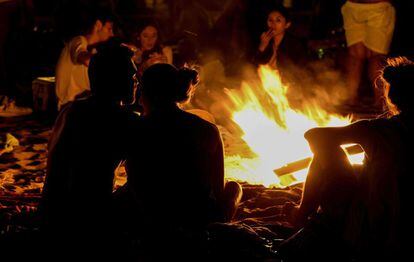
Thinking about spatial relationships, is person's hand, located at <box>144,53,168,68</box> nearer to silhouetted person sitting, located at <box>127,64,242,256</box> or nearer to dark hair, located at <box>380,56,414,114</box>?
silhouetted person sitting, located at <box>127,64,242,256</box>

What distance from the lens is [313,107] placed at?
32.6 ft

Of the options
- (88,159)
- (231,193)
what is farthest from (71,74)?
(88,159)

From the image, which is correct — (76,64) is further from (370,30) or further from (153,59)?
(370,30)

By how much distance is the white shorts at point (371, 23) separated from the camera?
397 inches

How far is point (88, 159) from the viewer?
361 cm

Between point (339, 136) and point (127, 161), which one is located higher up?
point (339, 136)

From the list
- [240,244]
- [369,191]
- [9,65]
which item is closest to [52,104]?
[9,65]

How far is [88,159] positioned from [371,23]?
7.95 metres

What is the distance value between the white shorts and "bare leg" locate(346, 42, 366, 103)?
17 centimetres

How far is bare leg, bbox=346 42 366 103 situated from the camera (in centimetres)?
1052

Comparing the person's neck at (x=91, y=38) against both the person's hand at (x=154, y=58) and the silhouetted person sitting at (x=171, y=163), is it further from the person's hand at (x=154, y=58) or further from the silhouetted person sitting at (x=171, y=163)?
the silhouetted person sitting at (x=171, y=163)

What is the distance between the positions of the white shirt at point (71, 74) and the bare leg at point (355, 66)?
5.20 m

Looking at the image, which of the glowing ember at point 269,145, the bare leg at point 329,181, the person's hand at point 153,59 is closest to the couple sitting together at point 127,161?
the bare leg at point 329,181

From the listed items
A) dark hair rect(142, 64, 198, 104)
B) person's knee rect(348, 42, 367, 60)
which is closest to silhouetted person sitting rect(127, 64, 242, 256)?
dark hair rect(142, 64, 198, 104)
